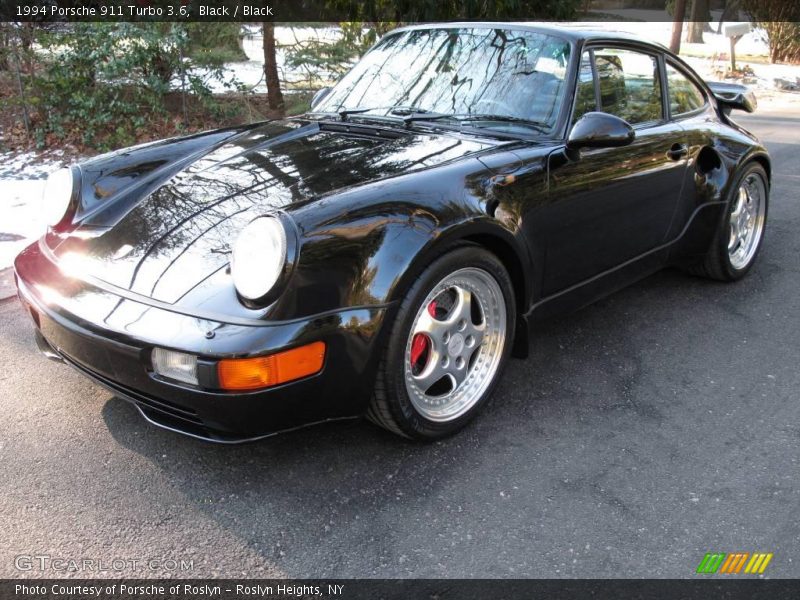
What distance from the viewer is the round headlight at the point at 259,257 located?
2.24 m

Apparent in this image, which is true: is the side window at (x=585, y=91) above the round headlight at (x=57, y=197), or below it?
above

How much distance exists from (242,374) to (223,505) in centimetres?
51

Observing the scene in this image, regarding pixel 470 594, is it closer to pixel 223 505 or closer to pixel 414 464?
pixel 414 464

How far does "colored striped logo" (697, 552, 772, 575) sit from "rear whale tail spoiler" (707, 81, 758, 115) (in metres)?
3.06

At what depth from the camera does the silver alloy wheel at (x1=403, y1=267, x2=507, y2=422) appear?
269 centimetres

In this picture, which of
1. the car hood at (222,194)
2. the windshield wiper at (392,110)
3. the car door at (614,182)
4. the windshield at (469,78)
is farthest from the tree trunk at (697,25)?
the car hood at (222,194)

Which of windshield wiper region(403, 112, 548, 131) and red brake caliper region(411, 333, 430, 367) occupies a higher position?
windshield wiper region(403, 112, 548, 131)

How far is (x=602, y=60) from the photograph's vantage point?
11.3 feet

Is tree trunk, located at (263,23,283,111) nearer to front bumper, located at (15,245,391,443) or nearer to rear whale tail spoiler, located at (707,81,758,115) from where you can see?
rear whale tail spoiler, located at (707,81,758,115)

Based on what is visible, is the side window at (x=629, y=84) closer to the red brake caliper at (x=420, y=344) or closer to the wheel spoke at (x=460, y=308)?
the wheel spoke at (x=460, y=308)

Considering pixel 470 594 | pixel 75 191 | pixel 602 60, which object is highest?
pixel 602 60

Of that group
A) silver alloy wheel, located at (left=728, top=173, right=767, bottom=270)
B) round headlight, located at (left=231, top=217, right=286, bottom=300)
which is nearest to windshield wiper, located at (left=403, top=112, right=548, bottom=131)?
round headlight, located at (left=231, top=217, right=286, bottom=300)

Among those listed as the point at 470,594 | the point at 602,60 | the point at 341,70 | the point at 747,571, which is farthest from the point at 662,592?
the point at 341,70

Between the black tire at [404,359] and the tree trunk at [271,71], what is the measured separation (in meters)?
6.98
